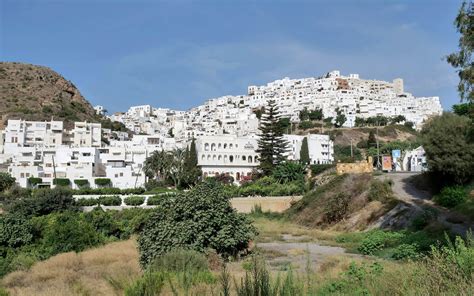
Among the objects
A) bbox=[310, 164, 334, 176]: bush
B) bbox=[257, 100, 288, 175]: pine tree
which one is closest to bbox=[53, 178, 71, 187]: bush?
bbox=[257, 100, 288, 175]: pine tree

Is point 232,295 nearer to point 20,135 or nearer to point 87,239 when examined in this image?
point 87,239

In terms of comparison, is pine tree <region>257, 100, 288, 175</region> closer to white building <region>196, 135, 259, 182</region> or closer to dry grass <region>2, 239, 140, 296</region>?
white building <region>196, 135, 259, 182</region>

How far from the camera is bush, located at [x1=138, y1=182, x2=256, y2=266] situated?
13250 millimetres

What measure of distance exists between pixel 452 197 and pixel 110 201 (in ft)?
94.2

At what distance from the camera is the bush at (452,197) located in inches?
850

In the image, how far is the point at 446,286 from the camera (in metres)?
4.60

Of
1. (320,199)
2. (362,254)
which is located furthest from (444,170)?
(362,254)

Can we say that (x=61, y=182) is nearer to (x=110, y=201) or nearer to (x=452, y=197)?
(x=110, y=201)

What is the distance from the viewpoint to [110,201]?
39.3 metres

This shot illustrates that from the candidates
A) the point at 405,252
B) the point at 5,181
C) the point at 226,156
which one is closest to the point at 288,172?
the point at 226,156

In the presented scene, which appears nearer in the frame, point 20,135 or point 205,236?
point 205,236

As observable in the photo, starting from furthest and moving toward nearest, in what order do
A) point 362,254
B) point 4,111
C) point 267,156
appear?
point 4,111
point 267,156
point 362,254

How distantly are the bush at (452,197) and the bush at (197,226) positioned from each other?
12.3m

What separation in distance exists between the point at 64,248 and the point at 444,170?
2040cm
